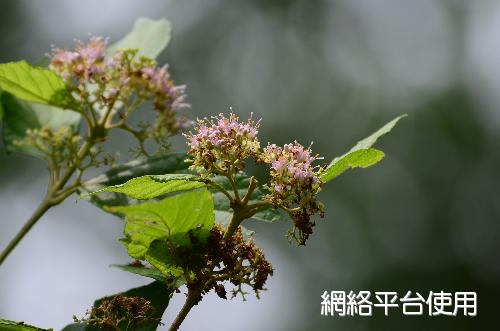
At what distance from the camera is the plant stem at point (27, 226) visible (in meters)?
1.86

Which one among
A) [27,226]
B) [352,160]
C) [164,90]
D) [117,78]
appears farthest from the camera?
[164,90]

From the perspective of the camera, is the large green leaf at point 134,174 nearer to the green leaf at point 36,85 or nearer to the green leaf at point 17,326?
the green leaf at point 36,85

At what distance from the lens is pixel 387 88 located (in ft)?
54.8

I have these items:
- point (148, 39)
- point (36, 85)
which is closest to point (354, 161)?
point (36, 85)

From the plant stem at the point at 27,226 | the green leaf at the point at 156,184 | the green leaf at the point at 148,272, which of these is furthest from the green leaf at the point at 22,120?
the green leaf at the point at 156,184

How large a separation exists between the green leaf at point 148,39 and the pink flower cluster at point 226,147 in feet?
2.56

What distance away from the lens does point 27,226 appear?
201 cm

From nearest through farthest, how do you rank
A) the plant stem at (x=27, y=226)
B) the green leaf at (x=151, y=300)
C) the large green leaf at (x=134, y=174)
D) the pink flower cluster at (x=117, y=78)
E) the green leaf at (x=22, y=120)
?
1. the green leaf at (x=151, y=300)
2. the plant stem at (x=27, y=226)
3. the large green leaf at (x=134, y=174)
4. the pink flower cluster at (x=117, y=78)
5. the green leaf at (x=22, y=120)

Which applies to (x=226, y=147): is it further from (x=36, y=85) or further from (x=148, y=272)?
(x=36, y=85)

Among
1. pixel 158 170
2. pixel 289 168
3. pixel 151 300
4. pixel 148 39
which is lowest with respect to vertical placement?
pixel 151 300

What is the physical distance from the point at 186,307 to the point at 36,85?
93 cm

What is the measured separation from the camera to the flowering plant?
161 centimetres

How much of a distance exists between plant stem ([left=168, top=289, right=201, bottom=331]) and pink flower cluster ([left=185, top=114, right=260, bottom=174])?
283 mm

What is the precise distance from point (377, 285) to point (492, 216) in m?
3.55
